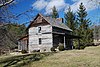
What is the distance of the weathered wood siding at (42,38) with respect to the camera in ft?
143

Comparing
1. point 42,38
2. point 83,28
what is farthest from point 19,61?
point 83,28

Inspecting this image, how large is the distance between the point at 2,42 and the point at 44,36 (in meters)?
21.7

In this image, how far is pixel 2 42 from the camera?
23.3 m

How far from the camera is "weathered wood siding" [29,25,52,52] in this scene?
43594mm

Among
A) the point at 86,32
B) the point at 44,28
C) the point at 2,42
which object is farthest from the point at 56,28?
the point at 2,42

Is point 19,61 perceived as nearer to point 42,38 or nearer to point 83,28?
point 42,38

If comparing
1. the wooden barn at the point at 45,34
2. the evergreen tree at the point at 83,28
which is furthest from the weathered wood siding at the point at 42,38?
the evergreen tree at the point at 83,28

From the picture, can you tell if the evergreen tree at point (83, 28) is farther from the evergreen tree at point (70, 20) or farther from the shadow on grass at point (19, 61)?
the shadow on grass at point (19, 61)

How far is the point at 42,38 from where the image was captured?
1769 inches

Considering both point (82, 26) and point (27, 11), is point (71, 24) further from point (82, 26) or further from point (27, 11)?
point (27, 11)

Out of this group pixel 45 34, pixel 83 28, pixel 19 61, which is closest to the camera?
pixel 19 61

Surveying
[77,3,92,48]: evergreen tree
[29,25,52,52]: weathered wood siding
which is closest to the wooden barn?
[29,25,52,52]: weathered wood siding

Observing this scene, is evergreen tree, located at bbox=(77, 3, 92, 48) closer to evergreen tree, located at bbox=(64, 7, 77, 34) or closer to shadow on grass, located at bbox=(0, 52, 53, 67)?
evergreen tree, located at bbox=(64, 7, 77, 34)

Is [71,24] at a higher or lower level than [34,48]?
higher
